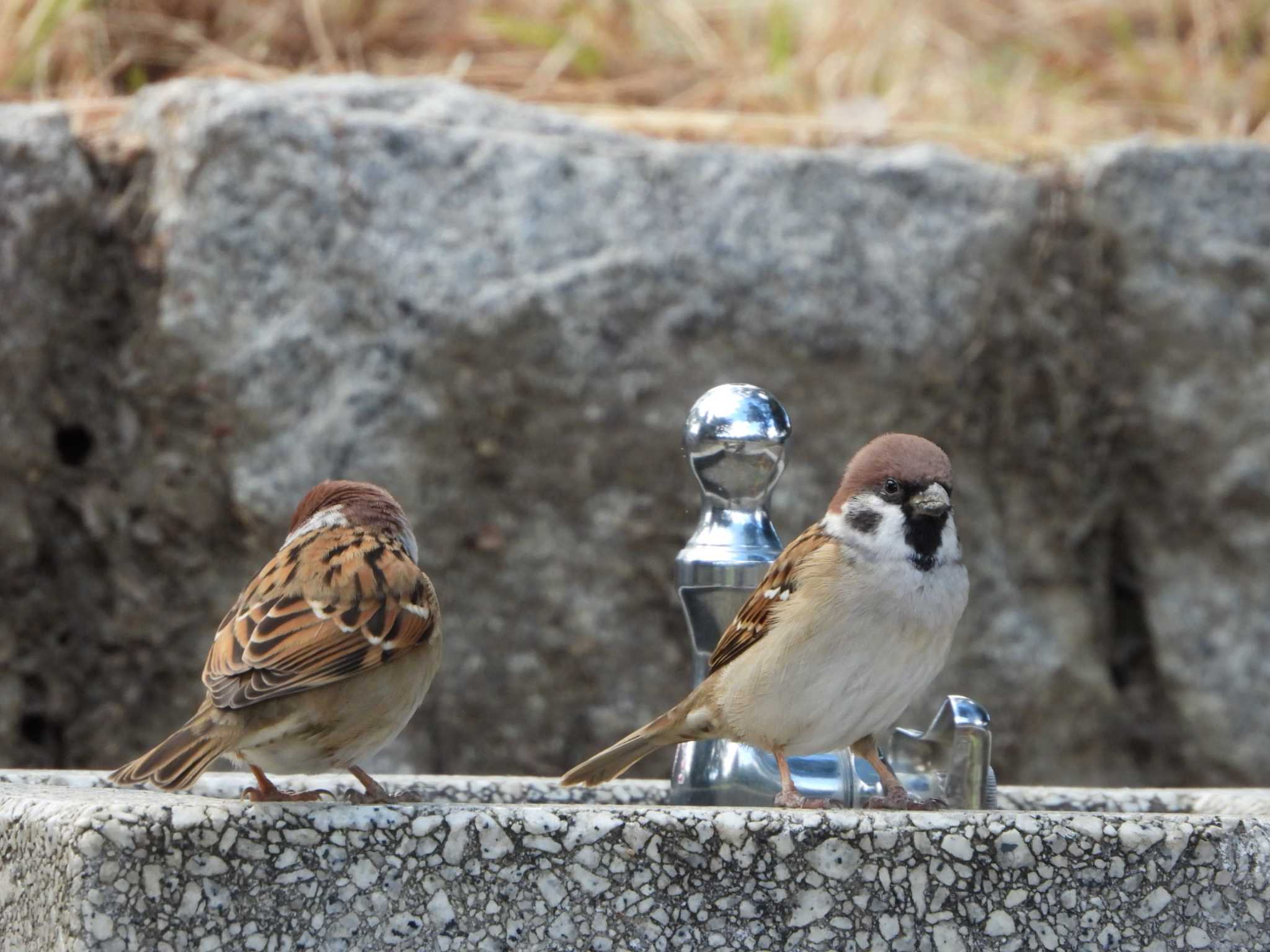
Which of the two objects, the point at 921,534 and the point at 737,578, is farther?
the point at 737,578

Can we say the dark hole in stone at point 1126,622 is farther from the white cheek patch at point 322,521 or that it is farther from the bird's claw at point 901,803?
the white cheek patch at point 322,521

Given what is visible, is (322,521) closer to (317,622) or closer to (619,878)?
(317,622)

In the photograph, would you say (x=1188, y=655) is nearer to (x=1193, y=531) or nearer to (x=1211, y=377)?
(x=1193, y=531)

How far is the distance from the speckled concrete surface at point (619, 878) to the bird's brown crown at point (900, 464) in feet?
2.27

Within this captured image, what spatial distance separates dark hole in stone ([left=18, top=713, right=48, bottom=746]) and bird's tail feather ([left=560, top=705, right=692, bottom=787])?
6.29 ft

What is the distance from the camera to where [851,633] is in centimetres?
251

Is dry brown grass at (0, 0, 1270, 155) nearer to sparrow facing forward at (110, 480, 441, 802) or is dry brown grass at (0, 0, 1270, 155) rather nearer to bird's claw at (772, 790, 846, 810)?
sparrow facing forward at (110, 480, 441, 802)

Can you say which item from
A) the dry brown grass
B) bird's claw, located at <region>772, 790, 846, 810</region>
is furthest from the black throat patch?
the dry brown grass

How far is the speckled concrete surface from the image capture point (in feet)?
6.07

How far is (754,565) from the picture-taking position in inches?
110

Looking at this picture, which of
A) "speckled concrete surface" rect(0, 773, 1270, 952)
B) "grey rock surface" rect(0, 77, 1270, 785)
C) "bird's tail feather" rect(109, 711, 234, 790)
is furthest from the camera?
"grey rock surface" rect(0, 77, 1270, 785)

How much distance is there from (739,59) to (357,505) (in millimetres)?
2654

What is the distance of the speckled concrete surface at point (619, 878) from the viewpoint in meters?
1.85

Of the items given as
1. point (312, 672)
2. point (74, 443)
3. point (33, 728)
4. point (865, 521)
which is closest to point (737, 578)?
point (865, 521)
